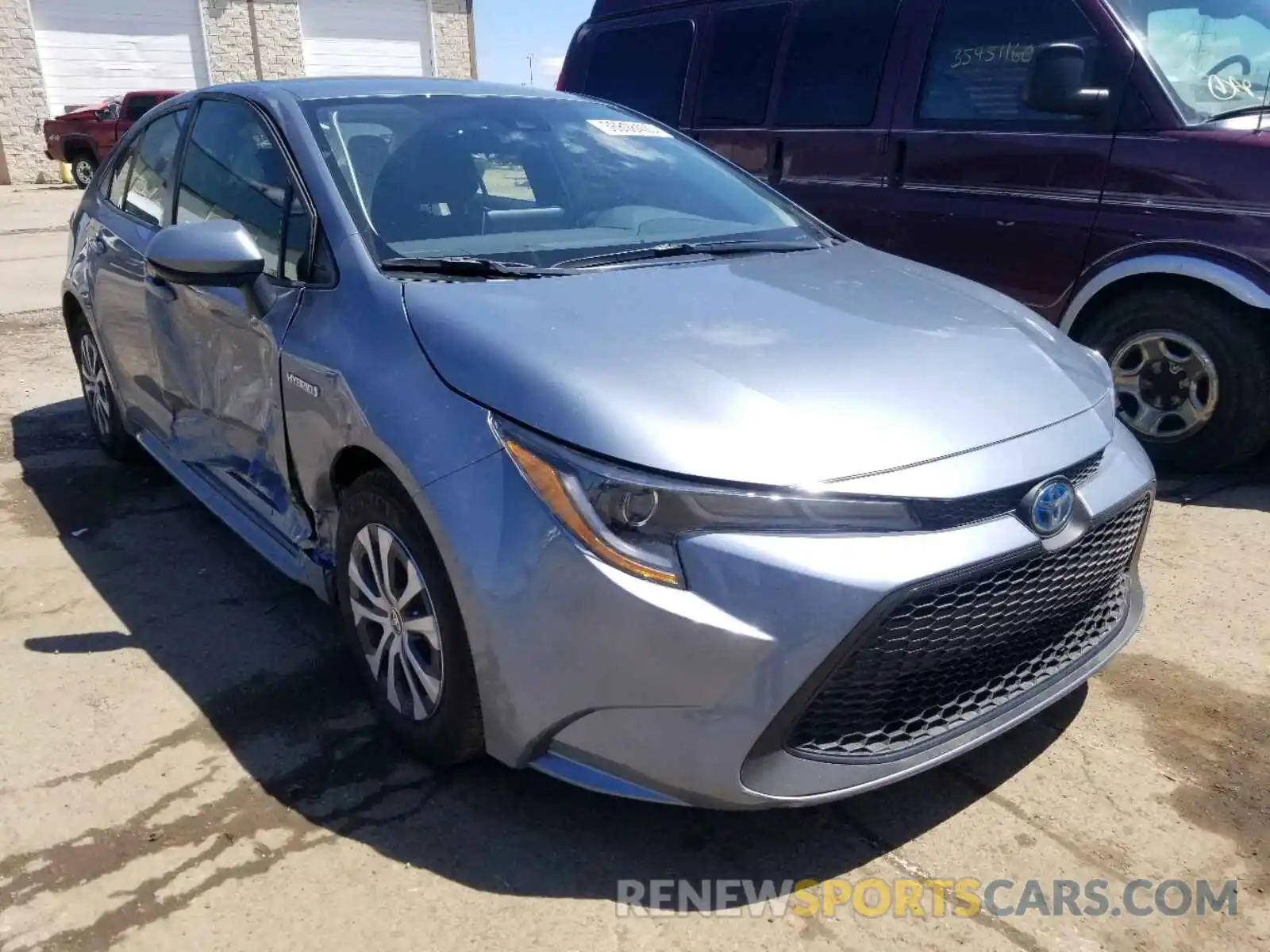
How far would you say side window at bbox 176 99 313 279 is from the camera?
2.93 meters

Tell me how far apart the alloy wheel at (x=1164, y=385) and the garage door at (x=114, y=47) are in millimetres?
25540

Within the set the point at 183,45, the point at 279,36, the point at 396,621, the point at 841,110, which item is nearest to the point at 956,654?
the point at 396,621

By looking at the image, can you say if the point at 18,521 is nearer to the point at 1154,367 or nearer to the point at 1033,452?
the point at 1033,452

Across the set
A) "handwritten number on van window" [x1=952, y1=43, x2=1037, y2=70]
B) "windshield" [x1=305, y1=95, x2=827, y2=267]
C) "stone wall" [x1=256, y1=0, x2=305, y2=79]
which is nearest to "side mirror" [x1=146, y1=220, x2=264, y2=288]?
"windshield" [x1=305, y1=95, x2=827, y2=267]

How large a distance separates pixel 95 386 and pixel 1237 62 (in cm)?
505

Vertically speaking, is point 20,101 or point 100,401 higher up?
point 20,101

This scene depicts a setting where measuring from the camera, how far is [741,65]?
5805 mm

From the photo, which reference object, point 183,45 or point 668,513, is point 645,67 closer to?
point 668,513

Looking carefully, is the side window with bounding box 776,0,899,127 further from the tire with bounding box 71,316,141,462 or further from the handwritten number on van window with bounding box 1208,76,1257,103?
the tire with bounding box 71,316,141,462

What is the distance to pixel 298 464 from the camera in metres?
2.87

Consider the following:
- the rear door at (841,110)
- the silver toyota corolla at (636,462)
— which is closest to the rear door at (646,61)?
the rear door at (841,110)

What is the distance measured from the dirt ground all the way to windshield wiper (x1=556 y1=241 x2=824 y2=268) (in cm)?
130

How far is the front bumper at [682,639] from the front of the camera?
6.34 feet

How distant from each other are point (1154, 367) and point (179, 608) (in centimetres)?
381
